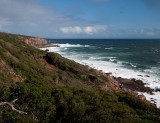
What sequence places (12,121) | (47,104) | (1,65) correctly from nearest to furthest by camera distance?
(12,121), (47,104), (1,65)

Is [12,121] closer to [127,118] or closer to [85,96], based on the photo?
[85,96]

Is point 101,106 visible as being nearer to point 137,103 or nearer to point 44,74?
point 137,103

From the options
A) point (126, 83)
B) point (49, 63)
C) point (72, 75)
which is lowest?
point (126, 83)

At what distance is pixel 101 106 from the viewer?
785 centimetres

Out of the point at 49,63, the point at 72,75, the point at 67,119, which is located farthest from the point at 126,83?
the point at 67,119

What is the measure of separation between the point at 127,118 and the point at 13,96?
259 inches

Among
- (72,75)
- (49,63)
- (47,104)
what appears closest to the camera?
(47,104)

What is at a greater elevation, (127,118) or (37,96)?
(37,96)

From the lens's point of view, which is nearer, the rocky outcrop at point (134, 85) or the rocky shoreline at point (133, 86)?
the rocky shoreline at point (133, 86)

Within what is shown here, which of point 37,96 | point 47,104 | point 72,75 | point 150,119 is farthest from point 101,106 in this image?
point 72,75

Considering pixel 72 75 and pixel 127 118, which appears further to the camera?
pixel 72 75

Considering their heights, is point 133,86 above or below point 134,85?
below

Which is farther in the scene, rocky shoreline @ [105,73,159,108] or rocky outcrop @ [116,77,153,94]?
rocky outcrop @ [116,77,153,94]

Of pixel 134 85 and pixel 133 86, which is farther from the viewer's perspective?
pixel 134 85
